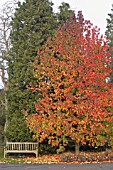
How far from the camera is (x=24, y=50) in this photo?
13.1m

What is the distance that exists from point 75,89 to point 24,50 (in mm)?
3434

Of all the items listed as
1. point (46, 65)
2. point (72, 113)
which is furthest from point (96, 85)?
point (46, 65)

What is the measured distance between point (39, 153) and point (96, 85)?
14.7 feet

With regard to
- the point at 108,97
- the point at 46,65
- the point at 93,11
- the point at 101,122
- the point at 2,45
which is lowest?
the point at 101,122

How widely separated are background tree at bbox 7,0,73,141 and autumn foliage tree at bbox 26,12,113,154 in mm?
913

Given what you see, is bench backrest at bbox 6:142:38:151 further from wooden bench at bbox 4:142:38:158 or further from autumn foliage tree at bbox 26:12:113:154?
autumn foliage tree at bbox 26:12:113:154

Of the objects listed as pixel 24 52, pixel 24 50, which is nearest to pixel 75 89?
pixel 24 52

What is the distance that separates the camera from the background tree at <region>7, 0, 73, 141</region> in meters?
12.8

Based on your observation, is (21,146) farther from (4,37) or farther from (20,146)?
(4,37)

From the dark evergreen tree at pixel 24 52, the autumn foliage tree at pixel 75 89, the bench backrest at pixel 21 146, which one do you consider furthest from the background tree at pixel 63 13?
the bench backrest at pixel 21 146

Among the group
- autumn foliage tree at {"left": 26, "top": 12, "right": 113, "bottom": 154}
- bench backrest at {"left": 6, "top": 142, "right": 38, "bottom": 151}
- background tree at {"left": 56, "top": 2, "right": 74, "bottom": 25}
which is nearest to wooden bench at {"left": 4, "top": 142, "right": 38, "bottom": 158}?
bench backrest at {"left": 6, "top": 142, "right": 38, "bottom": 151}

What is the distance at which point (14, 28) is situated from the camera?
1366 cm

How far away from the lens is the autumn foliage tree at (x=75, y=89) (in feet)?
36.6

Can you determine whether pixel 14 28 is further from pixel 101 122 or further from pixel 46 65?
pixel 101 122
